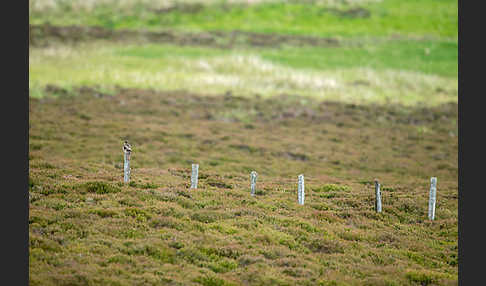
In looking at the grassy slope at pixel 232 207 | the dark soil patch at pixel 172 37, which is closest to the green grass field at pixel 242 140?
the grassy slope at pixel 232 207

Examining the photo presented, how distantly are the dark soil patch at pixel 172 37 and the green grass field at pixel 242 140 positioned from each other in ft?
1.44

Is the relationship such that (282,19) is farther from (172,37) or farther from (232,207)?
(232,207)

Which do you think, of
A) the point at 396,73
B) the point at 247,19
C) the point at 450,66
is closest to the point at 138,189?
the point at 396,73

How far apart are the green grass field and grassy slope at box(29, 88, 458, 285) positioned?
0.10 m

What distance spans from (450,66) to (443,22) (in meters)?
20.8

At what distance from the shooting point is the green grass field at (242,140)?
2005 cm

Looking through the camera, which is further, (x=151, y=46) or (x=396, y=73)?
(x=151, y=46)

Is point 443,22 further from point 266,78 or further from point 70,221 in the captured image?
point 70,221

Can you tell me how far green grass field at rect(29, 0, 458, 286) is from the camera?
2005 cm

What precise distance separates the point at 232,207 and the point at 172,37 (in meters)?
60.6

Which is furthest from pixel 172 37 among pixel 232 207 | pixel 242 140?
pixel 232 207

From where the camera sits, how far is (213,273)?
18.6 m

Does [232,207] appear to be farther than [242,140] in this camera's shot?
No

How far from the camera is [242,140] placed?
46.9m
